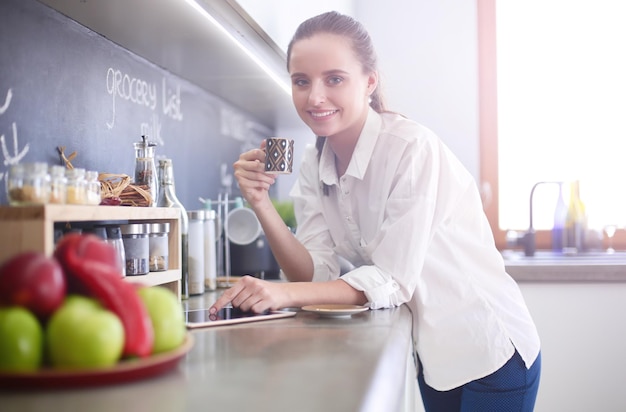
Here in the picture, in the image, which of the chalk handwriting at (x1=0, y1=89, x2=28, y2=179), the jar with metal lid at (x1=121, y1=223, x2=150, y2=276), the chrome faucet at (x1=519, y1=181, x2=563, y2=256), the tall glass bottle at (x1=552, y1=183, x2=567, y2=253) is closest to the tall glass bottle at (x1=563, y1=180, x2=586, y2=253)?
the tall glass bottle at (x1=552, y1=183, x2=567, y2=253)

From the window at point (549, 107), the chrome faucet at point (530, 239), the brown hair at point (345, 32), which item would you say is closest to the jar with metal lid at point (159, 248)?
the brown hair at point (345, 32)

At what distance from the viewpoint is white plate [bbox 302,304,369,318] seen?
3.93 ft

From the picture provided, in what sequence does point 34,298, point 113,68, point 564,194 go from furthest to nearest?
point 564,194 → point 113,68 → point 34,298

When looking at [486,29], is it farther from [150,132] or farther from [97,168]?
[97,168]

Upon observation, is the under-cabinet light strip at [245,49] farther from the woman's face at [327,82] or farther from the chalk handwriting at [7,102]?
the chalk handwriting at [7,102]

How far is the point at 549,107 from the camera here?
328 centimetres

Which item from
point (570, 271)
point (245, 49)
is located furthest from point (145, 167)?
point (570, 271)

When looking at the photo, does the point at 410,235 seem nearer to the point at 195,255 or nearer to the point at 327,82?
the point at 327,82

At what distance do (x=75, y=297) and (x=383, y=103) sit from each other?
3.73 ft

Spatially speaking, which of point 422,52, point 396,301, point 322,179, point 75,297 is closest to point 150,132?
point 322,179

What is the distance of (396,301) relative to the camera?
1.33 meters

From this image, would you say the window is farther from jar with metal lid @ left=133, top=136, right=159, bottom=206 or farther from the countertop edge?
the countertop edge

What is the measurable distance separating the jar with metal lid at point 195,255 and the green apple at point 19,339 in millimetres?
1071

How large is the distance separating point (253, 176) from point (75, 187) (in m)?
0.58
